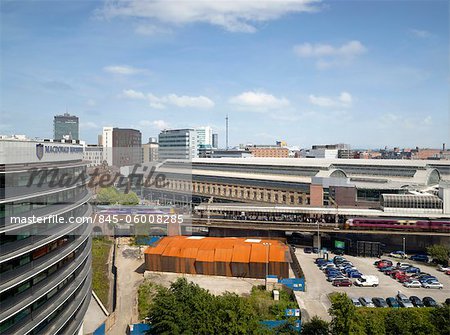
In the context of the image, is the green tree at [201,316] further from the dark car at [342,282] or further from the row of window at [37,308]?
the dark car at [342,282]

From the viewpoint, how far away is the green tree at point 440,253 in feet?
120

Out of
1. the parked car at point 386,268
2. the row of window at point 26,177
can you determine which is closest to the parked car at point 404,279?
the parked car at point 386,268

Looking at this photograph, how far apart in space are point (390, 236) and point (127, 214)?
33.2 m

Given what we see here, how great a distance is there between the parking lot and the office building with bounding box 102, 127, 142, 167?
115 meters

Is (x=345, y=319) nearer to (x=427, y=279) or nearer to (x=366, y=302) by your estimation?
(x=366, y=302)

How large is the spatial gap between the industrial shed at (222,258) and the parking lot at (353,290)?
9.76 feet

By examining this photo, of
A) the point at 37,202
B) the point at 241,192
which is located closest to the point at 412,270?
the point at 37,202

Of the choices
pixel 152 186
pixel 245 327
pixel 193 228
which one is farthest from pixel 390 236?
pixel 152 186

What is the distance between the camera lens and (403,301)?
27078 mm

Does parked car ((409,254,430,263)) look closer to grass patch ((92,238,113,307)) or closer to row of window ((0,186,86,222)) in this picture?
grass patch ((92,238,113,307))

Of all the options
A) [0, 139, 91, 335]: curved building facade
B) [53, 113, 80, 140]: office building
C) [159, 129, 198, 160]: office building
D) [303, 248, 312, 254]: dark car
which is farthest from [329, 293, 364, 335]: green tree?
[53, 113, 80, 140]: office building

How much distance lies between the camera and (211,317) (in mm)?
20266

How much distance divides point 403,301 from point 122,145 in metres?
135

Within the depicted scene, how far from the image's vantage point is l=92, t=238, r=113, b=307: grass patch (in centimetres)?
3226
